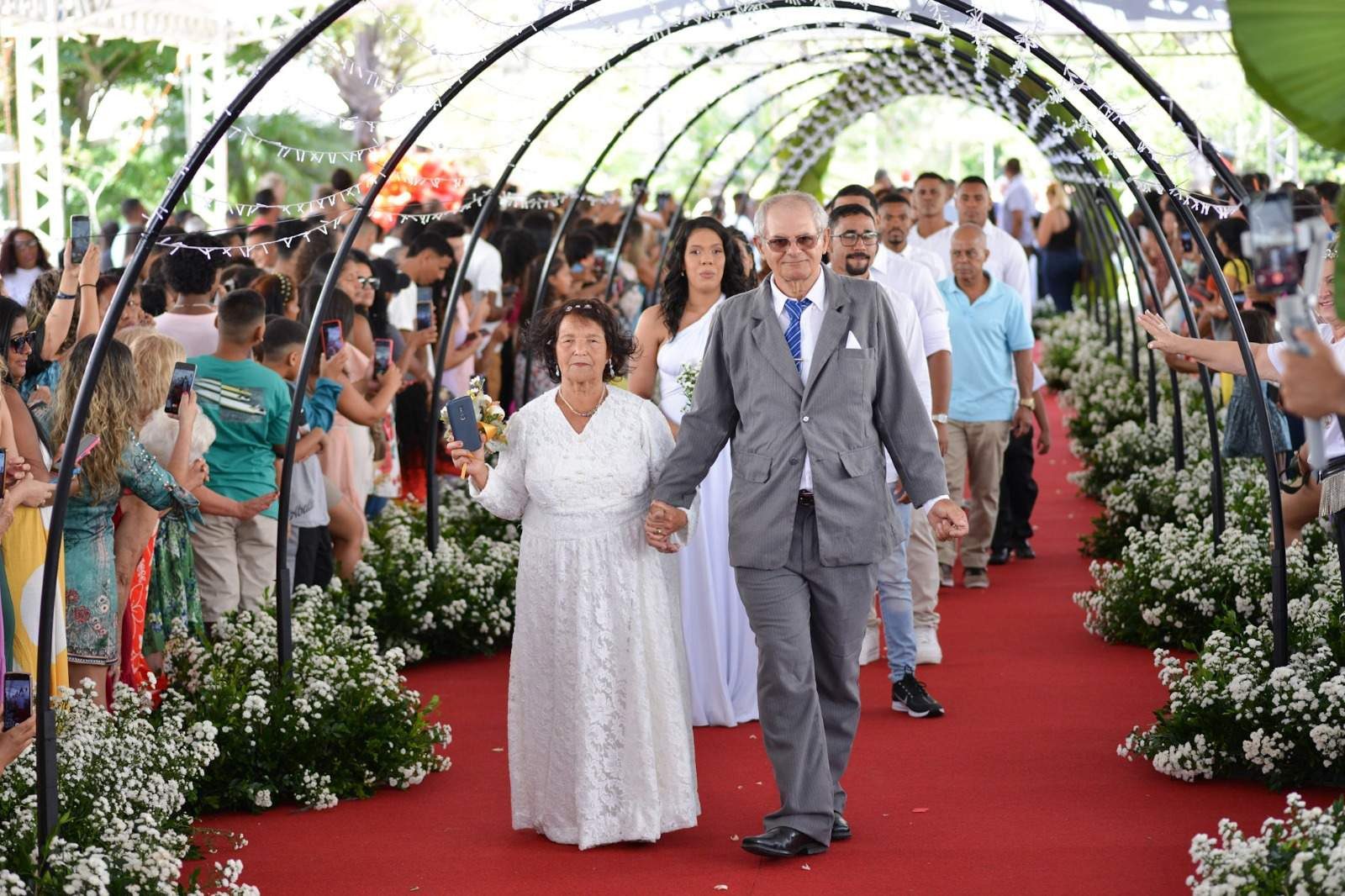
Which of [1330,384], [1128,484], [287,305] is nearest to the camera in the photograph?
[1330,384]

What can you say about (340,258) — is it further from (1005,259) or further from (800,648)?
(1005,259)

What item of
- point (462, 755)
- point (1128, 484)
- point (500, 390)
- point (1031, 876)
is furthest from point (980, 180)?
point (1031, 876)

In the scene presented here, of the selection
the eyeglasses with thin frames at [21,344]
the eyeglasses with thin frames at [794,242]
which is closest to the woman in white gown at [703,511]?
the eyeglasses with thin frames at [794,242]

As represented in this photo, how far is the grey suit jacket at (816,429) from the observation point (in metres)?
5.39

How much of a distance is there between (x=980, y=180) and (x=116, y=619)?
6.92 m

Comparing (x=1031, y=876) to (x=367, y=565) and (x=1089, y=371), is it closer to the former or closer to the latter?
(x=367, y=565)

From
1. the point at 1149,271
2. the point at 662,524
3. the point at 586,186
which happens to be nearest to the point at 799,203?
the point at 662,524

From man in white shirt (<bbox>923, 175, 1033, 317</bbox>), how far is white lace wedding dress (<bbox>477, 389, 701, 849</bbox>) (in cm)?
578

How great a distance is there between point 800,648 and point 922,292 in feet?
9.30

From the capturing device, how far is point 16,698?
469 cm

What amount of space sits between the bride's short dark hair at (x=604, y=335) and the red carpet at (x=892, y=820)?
1.57 m

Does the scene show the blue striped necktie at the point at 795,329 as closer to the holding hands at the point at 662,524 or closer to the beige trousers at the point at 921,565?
the holding hands at the point at 662,524

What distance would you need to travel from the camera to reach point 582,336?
5.82 m

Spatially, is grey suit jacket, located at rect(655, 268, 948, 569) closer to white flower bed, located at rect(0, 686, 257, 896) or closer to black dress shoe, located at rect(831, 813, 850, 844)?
black dress shoe, located at rect(831, 813, 850, 844)
